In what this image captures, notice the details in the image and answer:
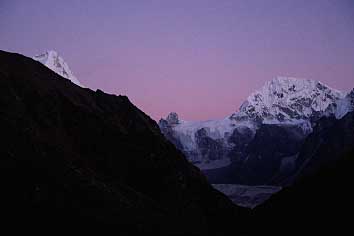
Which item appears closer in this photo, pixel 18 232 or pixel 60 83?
pixel 18 232

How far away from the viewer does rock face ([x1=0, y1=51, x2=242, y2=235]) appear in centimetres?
6994

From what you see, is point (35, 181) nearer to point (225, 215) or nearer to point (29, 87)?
point (29, 87)

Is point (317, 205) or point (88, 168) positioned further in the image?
point (88, 168)

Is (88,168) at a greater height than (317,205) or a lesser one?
greater

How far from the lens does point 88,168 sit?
288ft

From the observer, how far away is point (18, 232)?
6188 cm

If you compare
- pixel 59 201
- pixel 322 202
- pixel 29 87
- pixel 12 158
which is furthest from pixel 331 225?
pixel 29 87

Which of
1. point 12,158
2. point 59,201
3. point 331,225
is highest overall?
point 12,158

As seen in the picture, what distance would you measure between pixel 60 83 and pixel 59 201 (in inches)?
2089

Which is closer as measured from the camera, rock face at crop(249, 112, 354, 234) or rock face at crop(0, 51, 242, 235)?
rock face at crop(249, 112, 354, 234)

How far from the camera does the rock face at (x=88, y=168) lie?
6994 centimetres

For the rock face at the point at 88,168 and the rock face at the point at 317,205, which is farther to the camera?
the rock face at the point at 88,168

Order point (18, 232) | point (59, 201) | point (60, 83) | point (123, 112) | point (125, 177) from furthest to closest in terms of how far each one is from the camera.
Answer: point (123, 112), point (60, 83), point (125, 177), point (59, 201), point (18, 232)

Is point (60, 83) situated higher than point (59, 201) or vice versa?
point (60, 83)
